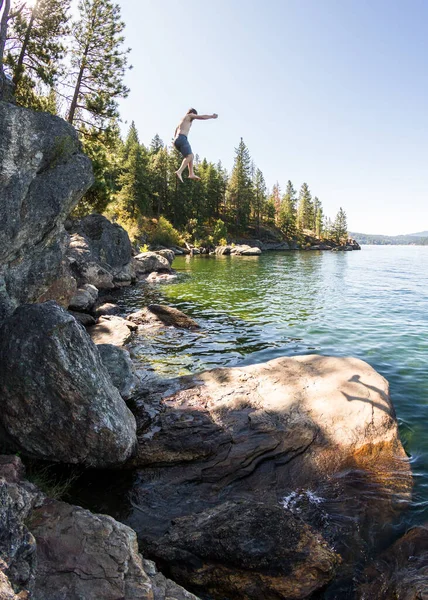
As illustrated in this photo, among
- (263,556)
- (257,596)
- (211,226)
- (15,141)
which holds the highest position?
(211,226)

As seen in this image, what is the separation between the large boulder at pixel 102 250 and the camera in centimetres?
2434

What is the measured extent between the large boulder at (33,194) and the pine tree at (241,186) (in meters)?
89.8

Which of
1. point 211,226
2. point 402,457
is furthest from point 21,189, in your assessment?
point 211,226

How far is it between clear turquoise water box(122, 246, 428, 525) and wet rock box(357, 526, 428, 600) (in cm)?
54

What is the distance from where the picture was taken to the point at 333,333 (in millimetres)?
15227

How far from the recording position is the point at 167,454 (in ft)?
21.7

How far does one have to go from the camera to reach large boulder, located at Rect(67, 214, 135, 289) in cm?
2434

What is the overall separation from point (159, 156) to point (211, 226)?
937 inches

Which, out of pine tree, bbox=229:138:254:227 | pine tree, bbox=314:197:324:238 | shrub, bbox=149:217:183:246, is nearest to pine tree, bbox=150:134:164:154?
pine tree, bbox=229:138:254:227

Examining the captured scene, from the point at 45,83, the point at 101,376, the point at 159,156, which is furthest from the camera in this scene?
the point at 159,156

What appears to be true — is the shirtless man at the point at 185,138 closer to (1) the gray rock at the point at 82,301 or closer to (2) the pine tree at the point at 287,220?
(1) the gray rock at the point at 82,301

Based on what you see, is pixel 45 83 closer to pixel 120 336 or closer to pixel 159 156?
pixel 120 336

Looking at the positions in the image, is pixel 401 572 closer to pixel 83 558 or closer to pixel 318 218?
pixel 83 558

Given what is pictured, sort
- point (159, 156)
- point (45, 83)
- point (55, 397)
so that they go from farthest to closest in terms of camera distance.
→ point (159, 156)
point (45, 83)
point (55, 397)
